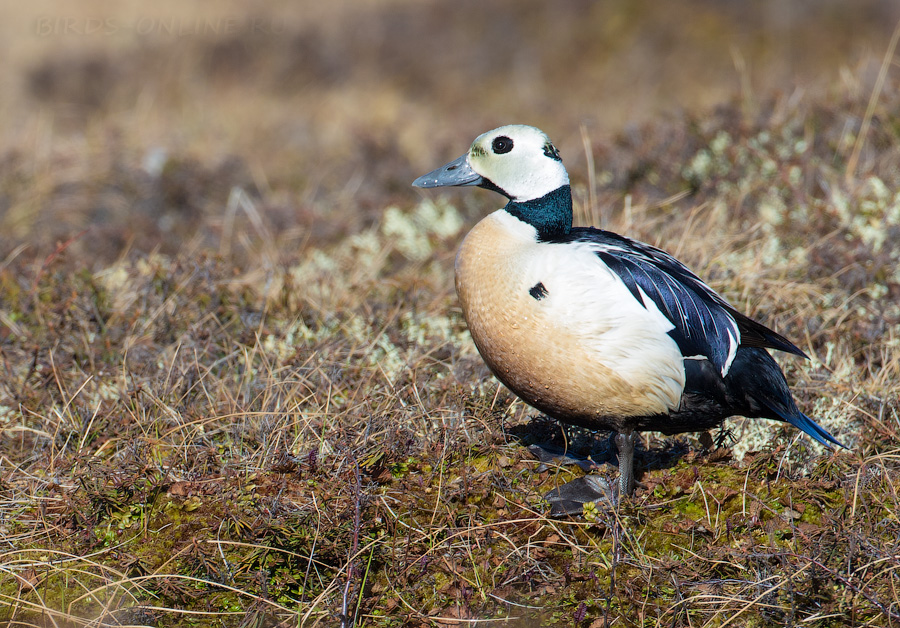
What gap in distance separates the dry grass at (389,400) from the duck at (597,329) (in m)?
0.29

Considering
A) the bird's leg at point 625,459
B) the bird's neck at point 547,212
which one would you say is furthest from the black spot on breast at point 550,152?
the bird's leg at point 625,459

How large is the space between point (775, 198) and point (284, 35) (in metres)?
8.17

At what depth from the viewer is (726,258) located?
14.4 ft

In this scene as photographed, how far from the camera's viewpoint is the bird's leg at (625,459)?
2.98 metres

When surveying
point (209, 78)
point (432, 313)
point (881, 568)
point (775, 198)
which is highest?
point (209, 78)

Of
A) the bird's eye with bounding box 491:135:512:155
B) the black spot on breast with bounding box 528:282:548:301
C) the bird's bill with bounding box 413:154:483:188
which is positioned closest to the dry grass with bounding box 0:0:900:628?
the black spot on breast with bounding box 528:282:548:301

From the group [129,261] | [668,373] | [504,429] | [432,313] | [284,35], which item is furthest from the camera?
[284,35]

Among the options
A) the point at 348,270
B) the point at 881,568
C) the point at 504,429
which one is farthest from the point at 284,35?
the point at 881,568

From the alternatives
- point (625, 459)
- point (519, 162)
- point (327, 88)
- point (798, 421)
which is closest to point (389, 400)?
point (625, 459)

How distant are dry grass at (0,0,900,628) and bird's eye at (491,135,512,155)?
979 millimetres

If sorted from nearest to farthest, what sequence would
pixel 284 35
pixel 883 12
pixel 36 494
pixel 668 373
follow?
pixel 668 373, pixel 36 494, pixel 883 12, pixel 284 35

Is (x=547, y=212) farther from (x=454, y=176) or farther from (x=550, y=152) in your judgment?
(x=454, y=176)

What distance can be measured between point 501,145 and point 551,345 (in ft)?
2.54

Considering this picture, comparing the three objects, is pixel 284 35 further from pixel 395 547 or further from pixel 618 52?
pixel 395 547
